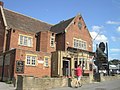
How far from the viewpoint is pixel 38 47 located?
34469 mm

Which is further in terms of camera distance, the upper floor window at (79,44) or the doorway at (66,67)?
the upper floor window at (79,44)

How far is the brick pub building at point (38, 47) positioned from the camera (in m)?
26.7

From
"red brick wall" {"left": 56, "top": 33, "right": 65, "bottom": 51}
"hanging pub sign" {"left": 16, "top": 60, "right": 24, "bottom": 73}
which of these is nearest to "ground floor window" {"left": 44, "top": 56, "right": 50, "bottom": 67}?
"hanging pub sign" {"left": 16, "top": 60, "right": 24, "bottom": 73}

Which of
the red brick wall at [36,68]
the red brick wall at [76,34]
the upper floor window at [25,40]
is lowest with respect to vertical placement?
the red brick wall at [36,68]

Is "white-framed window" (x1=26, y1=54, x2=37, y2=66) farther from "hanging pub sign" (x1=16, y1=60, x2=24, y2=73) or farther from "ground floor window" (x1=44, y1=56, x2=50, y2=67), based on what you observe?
"ground floor window" (x1=44, y1=56, x2=50, y2=67)

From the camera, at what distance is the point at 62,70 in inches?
1214

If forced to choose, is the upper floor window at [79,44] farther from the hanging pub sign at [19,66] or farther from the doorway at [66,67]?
the hanging pub sign at [19,66]

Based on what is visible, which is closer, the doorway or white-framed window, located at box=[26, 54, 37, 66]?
white-framed window, located at box=[26, 54, 37, 66]

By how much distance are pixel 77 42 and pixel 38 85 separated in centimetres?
2334

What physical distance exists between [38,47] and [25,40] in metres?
3.25

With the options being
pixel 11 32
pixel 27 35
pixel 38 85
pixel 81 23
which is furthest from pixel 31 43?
pixel 38 85

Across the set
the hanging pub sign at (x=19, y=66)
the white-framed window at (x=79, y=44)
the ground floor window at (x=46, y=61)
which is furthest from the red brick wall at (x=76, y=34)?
the hanging pub sign at (x=19, y=66)

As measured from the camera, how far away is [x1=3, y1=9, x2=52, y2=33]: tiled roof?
3366cm

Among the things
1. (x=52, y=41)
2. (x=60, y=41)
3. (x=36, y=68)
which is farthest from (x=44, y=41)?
(x=36, y=68)
